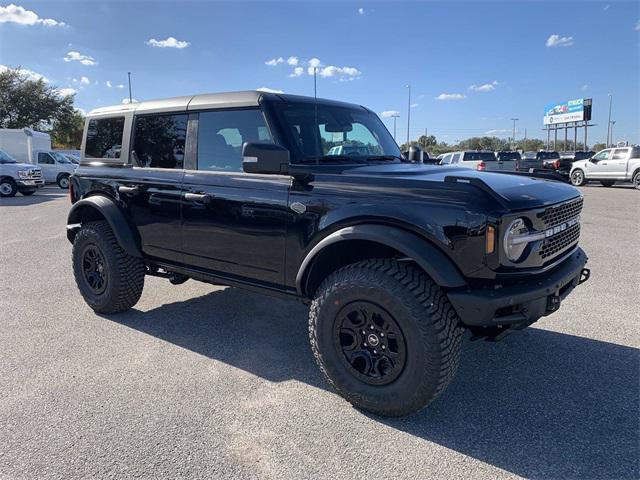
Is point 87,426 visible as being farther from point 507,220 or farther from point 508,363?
point 508,363

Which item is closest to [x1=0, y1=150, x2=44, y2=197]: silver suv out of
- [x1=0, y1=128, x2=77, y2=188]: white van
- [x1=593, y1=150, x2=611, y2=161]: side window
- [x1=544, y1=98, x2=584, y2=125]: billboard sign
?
[x1=0, y1=128, x2=77, y2=188]: white van

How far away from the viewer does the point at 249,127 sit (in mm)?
3525

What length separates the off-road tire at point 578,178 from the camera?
70.5 ft

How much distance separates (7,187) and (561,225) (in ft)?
67.0

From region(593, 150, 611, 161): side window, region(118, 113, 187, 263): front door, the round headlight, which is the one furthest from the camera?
region(593, 150, 611, 161): side window

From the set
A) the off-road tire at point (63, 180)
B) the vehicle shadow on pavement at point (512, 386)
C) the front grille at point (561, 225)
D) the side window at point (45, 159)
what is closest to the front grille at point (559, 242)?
the front grille at point (561, 225)

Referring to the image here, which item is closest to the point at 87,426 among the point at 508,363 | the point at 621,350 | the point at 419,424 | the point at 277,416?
the point at 277,416

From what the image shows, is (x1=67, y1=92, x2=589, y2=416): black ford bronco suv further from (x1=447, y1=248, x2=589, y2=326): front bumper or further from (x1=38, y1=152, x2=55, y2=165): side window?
(x1=38, y1=152, x2=55, y2=165): side window

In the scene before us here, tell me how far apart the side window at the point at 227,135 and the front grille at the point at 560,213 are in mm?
1897

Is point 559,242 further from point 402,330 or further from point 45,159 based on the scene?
point 45,159

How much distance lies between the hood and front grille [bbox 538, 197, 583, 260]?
0.05m

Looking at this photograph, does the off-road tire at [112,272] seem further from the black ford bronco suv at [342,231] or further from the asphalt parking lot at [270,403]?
the asphalt parking lot at [270,403]

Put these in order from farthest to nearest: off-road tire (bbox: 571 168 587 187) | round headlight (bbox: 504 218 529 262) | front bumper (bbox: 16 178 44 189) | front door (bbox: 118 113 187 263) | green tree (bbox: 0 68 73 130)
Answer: green tree (bbox: 0 68 73 130) < off-road tire (bbox: 571 168 587 187) < front bumper (bbox: 16 178 44 189) < front door (bbox: 118 113 187 263) < round headlight (bbox: 504 218 529 262)

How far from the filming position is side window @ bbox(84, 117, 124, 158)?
14.7 ft
